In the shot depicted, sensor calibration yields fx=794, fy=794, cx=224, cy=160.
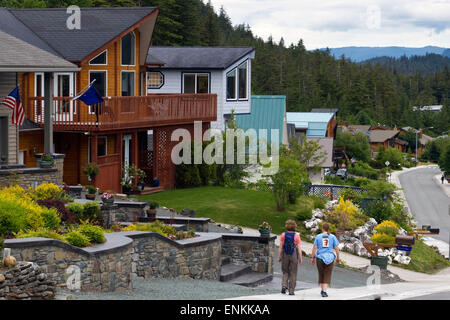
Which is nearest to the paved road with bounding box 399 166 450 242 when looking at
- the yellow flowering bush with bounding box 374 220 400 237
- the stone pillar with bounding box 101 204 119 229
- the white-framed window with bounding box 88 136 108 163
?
the yellow flowering bush with bounding box 374 220 400 237

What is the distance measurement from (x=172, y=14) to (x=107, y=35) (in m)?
51.6

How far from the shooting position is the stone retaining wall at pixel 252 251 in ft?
70.9

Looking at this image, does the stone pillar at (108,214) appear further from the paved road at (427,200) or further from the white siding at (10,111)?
the paved road at (427,200)

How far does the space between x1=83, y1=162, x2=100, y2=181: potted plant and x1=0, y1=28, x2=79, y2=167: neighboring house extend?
2.48 metres

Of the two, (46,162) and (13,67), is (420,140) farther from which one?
(13,67)

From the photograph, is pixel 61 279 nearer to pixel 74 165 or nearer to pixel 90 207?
pixel 90 207

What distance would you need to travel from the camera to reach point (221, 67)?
43.0 metres

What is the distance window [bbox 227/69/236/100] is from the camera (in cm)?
4439

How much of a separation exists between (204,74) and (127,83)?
8735 mm

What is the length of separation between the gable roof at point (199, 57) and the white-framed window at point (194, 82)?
63 cm

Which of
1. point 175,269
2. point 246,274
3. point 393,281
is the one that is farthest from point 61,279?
point 393,281

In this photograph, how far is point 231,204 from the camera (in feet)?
106

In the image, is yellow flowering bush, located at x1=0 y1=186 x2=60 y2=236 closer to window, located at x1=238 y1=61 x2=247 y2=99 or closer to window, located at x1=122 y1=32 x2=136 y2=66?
window, located at x1=122 y1=32 x2=136 y2=66
